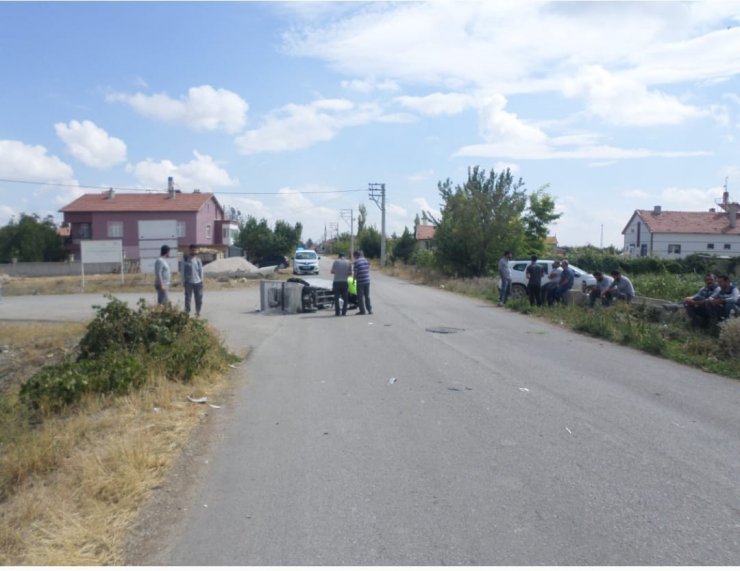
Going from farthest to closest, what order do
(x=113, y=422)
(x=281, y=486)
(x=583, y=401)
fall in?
(x=583, y=401) → (x=113, y=422) → (x=281, y=486)

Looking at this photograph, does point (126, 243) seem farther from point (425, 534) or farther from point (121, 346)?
point (425, 534)

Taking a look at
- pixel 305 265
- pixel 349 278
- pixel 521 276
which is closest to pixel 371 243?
pixel 305 265

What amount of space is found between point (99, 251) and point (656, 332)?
3191 cm

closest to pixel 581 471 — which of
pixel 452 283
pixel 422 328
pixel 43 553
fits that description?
pixel 43 553

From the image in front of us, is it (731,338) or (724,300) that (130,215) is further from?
(731,338)

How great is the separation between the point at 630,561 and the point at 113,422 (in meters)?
5.24

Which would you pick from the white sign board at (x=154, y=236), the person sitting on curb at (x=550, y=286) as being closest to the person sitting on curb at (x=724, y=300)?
the person sitting on curb at (x=550, y=286)

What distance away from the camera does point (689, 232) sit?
67.0 metres

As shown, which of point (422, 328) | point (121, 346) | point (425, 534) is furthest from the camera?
point (422, 328)

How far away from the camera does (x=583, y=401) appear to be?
8.34 meters

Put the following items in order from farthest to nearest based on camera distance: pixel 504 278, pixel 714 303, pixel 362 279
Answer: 1. pixel 504 278
2. pixel 362 279
3. pixel 714 303

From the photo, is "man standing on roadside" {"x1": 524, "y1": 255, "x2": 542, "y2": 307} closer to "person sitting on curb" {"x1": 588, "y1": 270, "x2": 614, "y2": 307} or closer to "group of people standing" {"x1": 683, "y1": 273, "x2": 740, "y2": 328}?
"person sitting on curb" {"x1": 588, "y1": 270, "x2": 614, "y2": 307}

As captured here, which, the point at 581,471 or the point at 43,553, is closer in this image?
the point at 43,553

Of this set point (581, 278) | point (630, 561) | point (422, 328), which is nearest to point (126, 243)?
point (581, 278)
